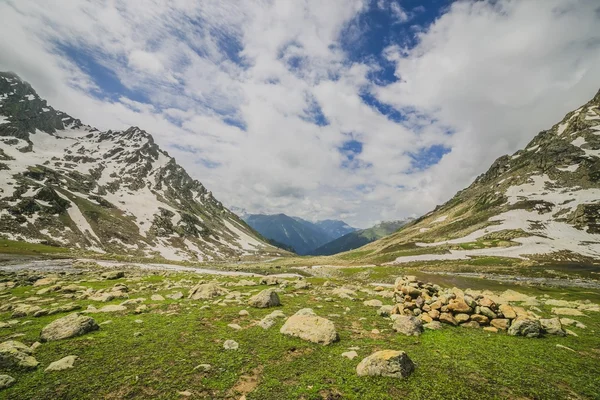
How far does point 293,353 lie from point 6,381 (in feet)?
39.6

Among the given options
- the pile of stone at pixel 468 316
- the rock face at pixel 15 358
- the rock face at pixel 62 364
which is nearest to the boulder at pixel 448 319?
the pile of stone at pixel 468 316

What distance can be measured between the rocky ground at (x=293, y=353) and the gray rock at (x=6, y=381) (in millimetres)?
37

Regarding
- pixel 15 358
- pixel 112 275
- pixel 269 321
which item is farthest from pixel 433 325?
pixel 112 275

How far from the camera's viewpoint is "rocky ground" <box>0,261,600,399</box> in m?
10.8

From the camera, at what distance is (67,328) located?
50.4ft

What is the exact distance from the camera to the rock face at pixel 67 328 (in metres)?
14.7

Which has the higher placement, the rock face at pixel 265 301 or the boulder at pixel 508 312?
the boulder at pixel 508 312

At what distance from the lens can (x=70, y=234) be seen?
166625mm

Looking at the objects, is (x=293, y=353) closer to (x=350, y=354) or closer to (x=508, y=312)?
(x=350, y=354)

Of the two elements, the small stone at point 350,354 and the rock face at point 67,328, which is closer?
the small stone at point 350,354

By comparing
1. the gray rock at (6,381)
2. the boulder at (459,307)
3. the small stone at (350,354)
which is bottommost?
the gray rock at (6,381)

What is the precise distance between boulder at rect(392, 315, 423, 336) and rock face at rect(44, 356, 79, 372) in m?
18.8

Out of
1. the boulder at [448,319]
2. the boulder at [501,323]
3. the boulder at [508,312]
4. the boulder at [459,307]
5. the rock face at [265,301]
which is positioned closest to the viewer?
the boulder at [501,323]

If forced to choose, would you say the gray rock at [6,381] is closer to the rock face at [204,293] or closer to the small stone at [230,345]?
the small stone at [230,345]
